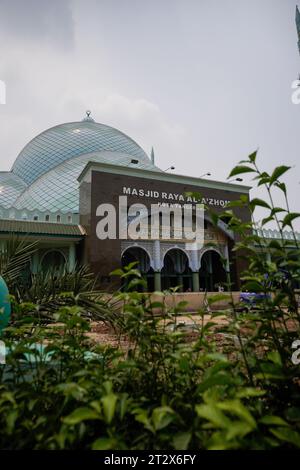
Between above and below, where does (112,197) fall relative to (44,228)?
above

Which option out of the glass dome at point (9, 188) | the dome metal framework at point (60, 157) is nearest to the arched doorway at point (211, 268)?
the dome metal framework at point (60, 157)

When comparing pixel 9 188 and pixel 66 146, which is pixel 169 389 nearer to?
pixel 66 146

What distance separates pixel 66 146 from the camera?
35.2m

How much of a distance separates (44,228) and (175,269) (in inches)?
407

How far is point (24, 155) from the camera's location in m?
39.0

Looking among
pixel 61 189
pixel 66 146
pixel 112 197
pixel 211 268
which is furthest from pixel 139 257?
pixel 66 146

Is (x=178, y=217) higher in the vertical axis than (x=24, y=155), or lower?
lower

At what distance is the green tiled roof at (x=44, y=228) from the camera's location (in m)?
18.0

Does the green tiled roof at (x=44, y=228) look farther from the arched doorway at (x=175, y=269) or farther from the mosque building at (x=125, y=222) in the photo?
the arched doorway at (x=175, y=269)

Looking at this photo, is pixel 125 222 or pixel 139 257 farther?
pixel 139 257

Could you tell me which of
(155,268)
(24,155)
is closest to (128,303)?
(155,268)
